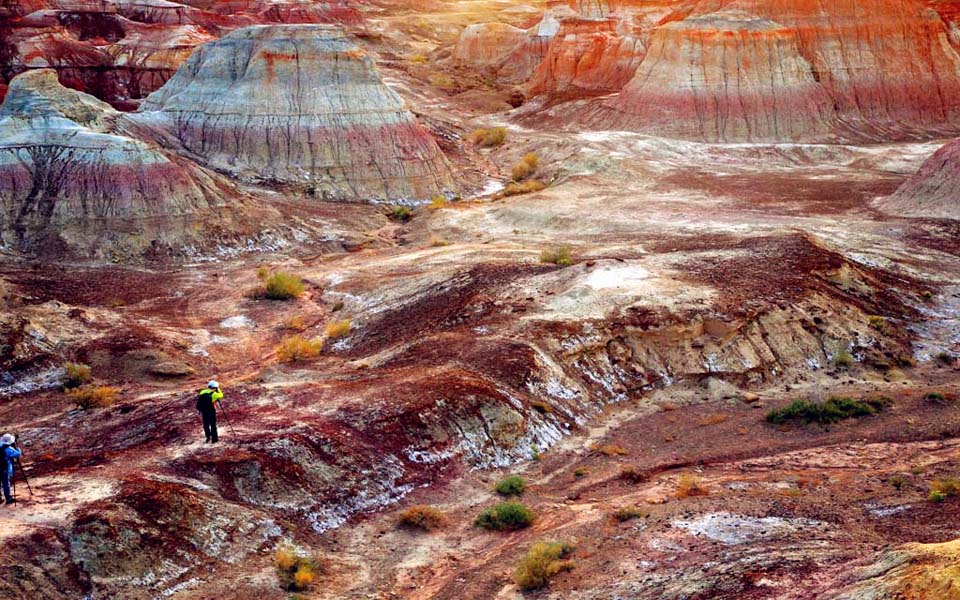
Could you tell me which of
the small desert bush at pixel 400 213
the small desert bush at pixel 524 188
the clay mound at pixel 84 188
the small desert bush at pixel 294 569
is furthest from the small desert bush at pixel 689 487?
the small desert bush at pixel 524 188

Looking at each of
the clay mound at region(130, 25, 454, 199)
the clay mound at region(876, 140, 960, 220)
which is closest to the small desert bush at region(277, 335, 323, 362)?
the clay mound at region(130, 25, 454, 199)

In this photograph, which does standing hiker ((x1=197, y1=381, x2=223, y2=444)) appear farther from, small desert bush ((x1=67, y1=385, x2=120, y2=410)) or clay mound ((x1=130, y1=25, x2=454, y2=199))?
clay mound ((x1=130, y1=25, x2=454, y2=199))

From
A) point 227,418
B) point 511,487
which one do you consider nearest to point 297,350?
point 227,418

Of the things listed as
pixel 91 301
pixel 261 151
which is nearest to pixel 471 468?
pixel 91 301

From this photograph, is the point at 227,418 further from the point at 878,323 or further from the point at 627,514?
the point at 878,323

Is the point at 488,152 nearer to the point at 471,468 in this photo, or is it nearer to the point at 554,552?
the point at 471,468
